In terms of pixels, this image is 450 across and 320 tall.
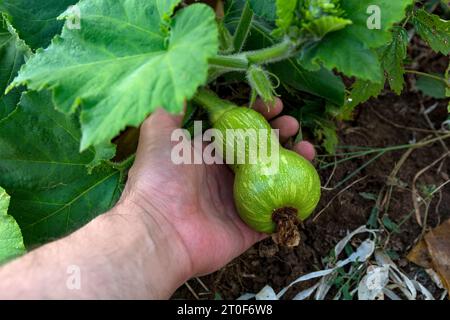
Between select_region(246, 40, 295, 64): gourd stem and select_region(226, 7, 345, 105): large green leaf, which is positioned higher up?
select_region(246, 40, 295, 64): gourd stem

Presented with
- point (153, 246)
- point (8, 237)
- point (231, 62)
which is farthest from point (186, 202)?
point (8, 237)

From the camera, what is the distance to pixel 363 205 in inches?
107

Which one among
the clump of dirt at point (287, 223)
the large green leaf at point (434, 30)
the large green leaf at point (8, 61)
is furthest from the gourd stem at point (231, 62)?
the large green leaf at point (8, 61)

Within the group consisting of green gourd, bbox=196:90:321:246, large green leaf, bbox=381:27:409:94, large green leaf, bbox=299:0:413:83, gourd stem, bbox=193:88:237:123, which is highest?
large green leaf, bbox=299:0:413:83

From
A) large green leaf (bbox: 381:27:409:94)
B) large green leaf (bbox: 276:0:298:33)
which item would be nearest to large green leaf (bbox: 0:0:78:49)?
large green leaf (bbox: 276:0:298:33)

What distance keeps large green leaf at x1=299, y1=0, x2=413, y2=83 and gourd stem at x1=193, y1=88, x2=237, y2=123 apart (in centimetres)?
52

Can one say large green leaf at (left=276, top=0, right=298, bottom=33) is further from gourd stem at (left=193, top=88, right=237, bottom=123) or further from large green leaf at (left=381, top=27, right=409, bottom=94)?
large green leaf at (left=381, top=27, right=409, bottom=94)

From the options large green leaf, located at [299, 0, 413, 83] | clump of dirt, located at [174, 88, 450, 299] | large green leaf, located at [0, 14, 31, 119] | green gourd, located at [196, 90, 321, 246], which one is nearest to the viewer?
large green leaf, located at [299, 0, 413, 83]

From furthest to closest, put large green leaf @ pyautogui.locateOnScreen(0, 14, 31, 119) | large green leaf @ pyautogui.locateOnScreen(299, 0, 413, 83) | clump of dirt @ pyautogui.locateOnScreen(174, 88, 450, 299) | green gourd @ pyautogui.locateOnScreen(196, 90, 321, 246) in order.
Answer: clump of dirt @ pyautogui.locateOnScreen(174, 88, 450, 299) → large green leaf @ pyautogui.locateOnScreen(0, 14, 31, 119) → green gourd @ pyautogui.locateOnScreen(196, 90, 321, 246) → large green leaf @ pyautogui.locateOnScreen(299, 0, 413, 83)

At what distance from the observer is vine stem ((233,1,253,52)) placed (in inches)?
87.8

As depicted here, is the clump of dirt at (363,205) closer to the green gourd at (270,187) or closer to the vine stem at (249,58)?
the green gourd at (270,187)

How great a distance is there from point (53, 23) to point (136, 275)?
3.71 feet

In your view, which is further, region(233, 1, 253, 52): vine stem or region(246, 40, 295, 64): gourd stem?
region(233, 1, 253, 52): vine stem
